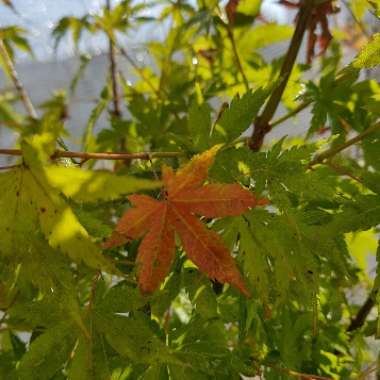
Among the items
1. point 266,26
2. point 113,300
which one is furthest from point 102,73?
point 113,300

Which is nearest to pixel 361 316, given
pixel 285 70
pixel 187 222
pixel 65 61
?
pixel 285 70

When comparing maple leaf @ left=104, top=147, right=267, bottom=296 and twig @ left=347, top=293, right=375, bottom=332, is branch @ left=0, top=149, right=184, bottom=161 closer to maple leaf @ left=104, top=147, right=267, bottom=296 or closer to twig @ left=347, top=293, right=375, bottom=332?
maple leaf @ left=104, top=147, right=267, bottom=296

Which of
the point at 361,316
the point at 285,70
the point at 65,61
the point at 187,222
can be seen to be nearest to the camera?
the point at 187,222

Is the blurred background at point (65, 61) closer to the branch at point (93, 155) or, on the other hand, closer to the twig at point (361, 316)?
the twig at point (361, 316)

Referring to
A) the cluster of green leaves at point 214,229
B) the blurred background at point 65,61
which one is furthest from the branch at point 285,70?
the blurred background at point 65,61

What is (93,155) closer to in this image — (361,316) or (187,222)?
(187,222)
